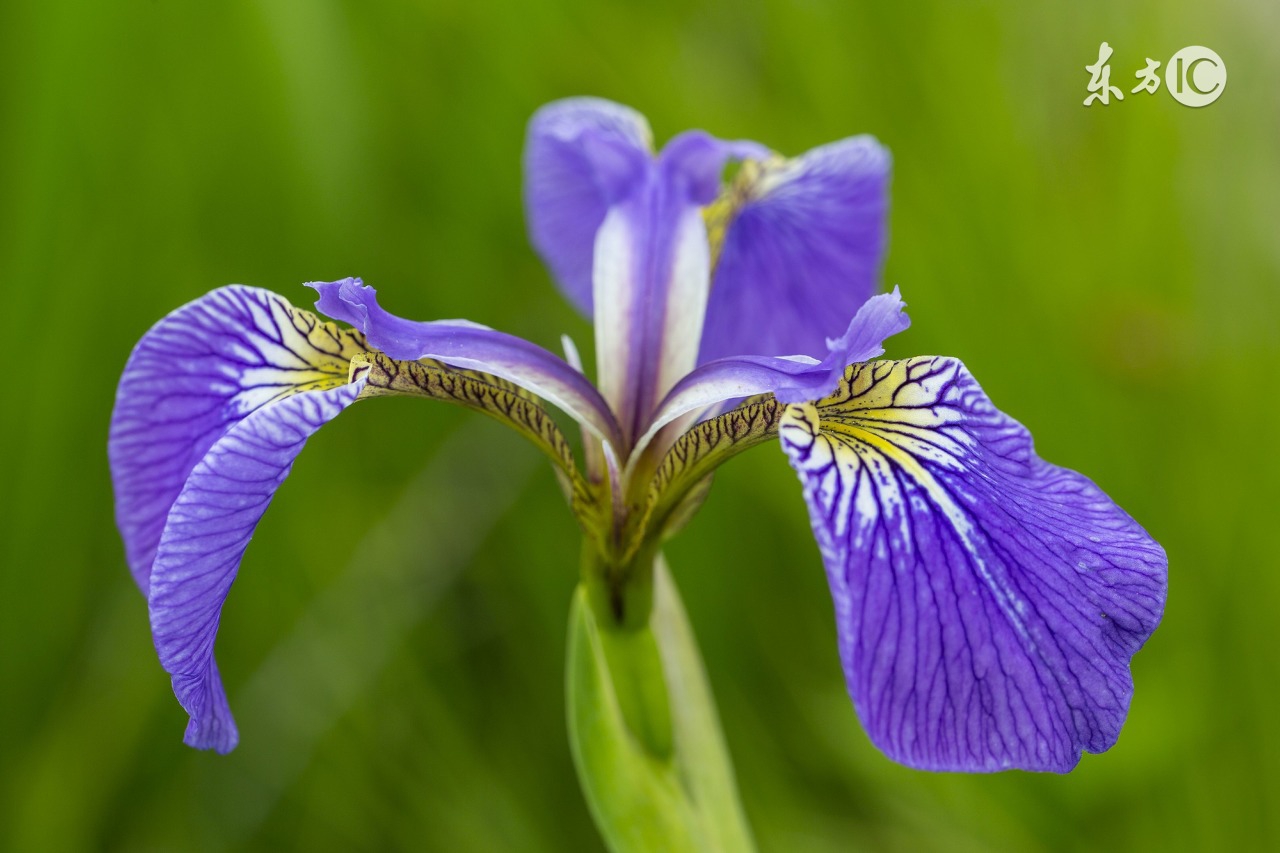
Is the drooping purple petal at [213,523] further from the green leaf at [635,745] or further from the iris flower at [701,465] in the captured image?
the green leaf at [635,745]

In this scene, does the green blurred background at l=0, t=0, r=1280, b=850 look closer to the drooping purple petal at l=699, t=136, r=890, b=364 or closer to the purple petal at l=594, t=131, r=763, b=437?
the drooping purple petal at l=699, t=136, r=890, b=364

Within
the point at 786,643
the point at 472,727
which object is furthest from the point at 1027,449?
the point at 472,727

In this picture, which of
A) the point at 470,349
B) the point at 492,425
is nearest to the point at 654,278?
the point at 470,349

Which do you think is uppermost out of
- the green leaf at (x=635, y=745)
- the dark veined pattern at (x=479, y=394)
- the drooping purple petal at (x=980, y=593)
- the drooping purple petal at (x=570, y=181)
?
the drooping purple petal at (x=570, y=181)

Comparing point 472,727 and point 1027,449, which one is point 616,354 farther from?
point 472,727

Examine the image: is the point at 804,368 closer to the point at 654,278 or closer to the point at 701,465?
the point at 701,465

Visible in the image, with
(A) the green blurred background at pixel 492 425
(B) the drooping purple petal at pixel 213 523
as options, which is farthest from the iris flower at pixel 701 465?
(A) the green blurred background at pixel 492 425
